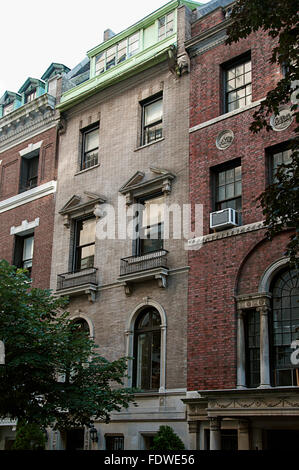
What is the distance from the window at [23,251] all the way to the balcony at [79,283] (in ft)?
11.9

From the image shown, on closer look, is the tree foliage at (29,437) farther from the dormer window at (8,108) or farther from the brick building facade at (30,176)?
the dormer window at (8,108)

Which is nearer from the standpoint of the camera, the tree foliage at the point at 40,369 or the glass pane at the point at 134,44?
the tree foliage at the point at 40,369

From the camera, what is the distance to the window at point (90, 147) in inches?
987

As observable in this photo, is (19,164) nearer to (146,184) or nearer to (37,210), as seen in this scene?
(37,210)

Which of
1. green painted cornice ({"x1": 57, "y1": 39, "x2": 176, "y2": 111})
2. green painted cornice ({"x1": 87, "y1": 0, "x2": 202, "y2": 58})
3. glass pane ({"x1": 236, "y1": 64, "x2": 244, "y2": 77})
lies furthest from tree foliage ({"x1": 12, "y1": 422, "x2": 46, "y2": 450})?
green painted cornice ({"x1": 87, "y1": 0, "x2": 202, "y2": 58})

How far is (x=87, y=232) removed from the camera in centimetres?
2414

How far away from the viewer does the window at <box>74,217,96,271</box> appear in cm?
2369

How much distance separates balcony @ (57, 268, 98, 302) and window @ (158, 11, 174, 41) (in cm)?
928

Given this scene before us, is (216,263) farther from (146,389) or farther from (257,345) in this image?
(146,389)

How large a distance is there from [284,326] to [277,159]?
5.03 metres

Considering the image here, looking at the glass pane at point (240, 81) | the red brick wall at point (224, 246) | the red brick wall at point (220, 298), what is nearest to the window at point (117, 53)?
the red brick wall at point (224, 246)

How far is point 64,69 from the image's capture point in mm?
29250

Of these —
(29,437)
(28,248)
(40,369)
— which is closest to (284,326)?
(40,369)

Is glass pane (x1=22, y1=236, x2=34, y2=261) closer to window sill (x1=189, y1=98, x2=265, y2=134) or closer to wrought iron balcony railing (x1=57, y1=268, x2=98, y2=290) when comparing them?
wrought iron balcony railing (x1=57, y1=268, x2=98, y2=290)
